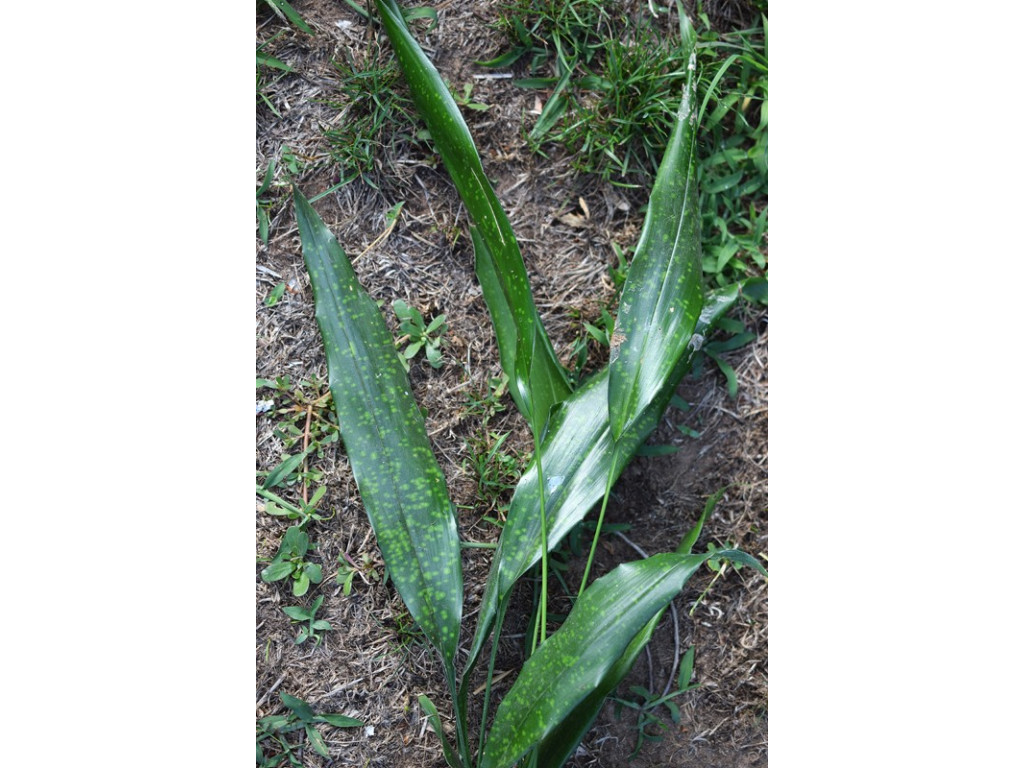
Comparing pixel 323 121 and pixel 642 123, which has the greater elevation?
pixel 323 121

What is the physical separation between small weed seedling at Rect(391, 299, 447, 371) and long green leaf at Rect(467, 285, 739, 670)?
19cm

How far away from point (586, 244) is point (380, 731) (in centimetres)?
70

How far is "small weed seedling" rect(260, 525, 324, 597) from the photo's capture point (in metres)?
1.01

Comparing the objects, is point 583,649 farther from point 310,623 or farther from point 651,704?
point 310,623

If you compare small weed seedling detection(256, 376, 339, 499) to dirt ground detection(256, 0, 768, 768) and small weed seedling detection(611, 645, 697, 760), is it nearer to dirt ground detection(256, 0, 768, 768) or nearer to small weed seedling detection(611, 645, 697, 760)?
dirt ground detection(256, 0, 768, 768)

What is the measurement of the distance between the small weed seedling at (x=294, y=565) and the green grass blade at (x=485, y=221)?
0.34 metres

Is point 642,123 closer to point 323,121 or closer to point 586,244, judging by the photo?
point 586,244

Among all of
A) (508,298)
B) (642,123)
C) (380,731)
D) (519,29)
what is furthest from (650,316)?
(380,731)

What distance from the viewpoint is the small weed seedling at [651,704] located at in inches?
39.8

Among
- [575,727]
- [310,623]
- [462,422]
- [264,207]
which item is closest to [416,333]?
[462,422]

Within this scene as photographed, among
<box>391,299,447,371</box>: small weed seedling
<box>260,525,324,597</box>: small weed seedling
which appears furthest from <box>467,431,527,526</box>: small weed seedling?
<box>260,525,324,597</box>: small weed seedling

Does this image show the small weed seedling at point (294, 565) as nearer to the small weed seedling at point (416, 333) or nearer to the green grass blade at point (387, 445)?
the green grass blade at point (387, 445)

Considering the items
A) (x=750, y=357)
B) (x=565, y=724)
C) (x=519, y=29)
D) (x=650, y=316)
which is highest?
(x=519, y=29)

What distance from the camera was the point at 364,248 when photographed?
3.49ft
